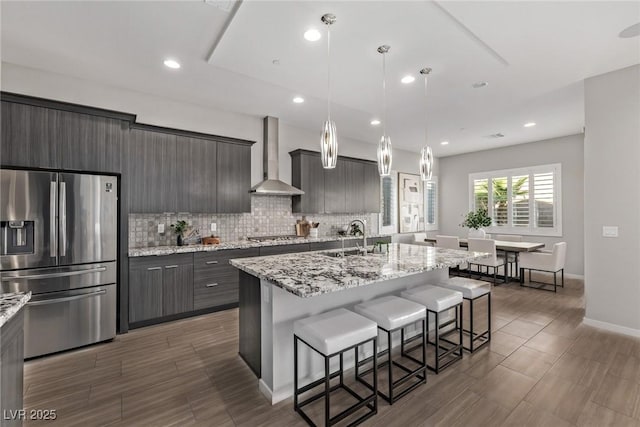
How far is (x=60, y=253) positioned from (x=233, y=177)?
217 centimetres

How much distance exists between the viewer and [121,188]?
3268mm

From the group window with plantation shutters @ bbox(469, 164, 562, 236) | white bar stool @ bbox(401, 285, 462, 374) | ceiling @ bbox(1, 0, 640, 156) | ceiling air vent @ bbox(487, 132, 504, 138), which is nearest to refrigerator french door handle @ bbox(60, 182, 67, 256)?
ceiling @ bbox(1, 0, 640, 156)

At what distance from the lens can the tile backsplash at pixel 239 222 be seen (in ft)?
12.8

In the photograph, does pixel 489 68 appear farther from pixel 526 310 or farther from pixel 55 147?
pixel 55 147

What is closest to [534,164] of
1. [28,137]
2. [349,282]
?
[349,282]

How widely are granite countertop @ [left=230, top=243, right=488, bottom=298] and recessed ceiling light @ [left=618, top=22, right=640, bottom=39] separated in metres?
2.26

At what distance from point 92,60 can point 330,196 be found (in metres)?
3.79

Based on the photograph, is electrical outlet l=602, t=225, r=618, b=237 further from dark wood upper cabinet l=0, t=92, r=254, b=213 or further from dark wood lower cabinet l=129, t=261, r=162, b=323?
dark wood lower cabinet l=129, t=261, r=162, b=323

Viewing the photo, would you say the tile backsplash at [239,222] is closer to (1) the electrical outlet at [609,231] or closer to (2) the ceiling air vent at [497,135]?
(2) the ceiling air vent at [497,135]

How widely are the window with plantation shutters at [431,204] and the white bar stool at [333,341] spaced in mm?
6441

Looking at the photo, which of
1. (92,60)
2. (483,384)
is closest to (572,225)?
(483,384)

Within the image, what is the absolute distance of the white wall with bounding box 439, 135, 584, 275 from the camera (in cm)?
584

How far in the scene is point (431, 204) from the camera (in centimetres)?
808

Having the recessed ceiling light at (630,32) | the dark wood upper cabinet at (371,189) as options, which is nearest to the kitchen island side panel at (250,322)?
the recessed ceiling light at (630,32)
